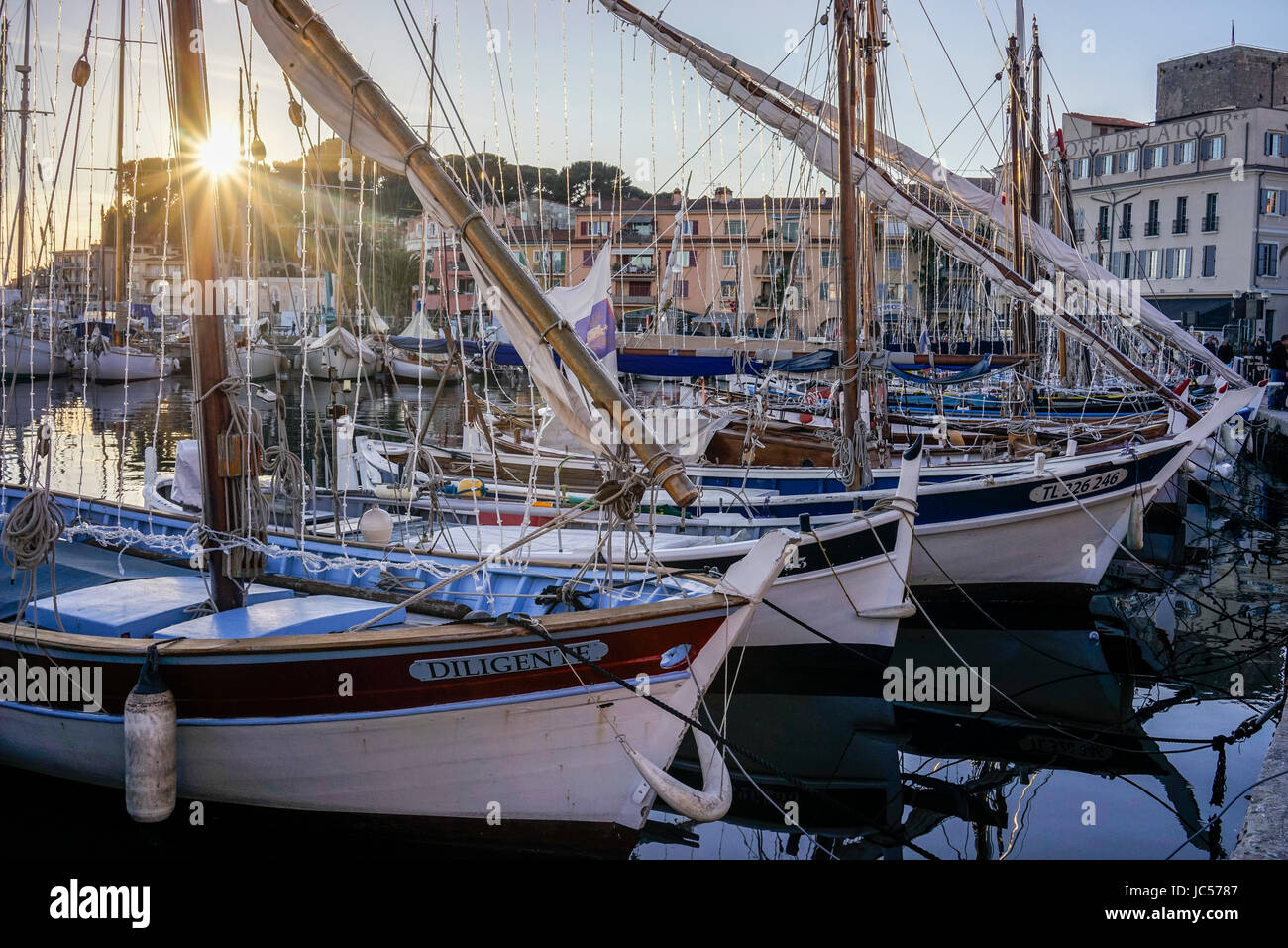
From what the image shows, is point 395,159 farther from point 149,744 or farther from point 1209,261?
point 1209,261

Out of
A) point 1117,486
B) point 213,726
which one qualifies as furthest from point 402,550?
point 1117,486

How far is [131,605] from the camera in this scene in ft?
26.7

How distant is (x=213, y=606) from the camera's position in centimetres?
807

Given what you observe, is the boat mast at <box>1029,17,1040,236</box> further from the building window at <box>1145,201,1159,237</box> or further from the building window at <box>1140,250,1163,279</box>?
the building window at <box>1145,201,1159,237</box>

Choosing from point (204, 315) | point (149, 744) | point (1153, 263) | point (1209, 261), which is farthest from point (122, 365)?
point (1209, 261)

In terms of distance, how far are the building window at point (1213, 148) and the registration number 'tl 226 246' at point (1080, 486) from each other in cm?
4814

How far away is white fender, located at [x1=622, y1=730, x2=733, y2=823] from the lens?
668 cm

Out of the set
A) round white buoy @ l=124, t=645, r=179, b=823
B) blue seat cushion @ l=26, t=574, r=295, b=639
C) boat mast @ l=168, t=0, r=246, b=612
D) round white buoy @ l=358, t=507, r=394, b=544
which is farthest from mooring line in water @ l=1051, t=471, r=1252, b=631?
round white buoy @ l=124, t=645, r=179, b=823

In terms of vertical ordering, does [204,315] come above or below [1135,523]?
above

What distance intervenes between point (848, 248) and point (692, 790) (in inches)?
339

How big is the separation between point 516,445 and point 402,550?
838 centimetres

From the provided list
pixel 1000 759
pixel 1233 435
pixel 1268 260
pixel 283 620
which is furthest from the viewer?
pixel 1268 260

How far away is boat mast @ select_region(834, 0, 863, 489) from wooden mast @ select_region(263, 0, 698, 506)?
25.0 feet
